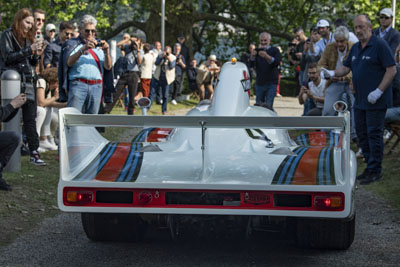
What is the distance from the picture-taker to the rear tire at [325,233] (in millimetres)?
5758

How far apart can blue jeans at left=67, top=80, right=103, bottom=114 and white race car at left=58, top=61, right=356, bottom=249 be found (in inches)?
138

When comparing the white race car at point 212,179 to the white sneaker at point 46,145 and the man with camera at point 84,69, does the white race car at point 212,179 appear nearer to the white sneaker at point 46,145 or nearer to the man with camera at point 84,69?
the man with camera at point 84,69

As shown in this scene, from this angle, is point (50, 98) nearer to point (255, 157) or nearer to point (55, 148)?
point (55, 148)

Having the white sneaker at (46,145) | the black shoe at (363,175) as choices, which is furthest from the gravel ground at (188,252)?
the white sneaker at (46,145)

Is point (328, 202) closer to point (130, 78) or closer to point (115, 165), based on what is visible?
point (115, 165)

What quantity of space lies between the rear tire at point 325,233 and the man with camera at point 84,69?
14.9 feet

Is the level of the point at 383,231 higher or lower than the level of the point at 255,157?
lower

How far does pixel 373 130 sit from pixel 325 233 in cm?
373

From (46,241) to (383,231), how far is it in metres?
2.86

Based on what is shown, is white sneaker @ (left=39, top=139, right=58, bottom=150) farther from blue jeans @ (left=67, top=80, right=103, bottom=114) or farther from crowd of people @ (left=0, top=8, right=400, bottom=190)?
blue jeans @ (left=67, top=80, right=103, bottom=114)

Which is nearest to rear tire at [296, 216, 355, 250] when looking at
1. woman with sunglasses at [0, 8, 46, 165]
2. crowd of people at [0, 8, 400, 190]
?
crowd of people at [0, 8, 400, 190]

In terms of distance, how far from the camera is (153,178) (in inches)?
213

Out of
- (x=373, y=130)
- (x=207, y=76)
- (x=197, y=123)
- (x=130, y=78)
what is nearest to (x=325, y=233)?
(x=197, y=123)

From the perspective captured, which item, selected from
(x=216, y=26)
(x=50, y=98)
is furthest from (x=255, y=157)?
(x=216, y=26)
